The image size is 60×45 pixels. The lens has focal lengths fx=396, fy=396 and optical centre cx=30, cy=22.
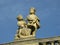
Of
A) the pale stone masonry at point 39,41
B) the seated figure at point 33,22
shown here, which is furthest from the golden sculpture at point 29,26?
the pale stone masonry at point 39,41

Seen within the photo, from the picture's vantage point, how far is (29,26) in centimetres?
2728

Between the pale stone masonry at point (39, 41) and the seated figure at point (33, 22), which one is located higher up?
the seated figure at point (33, 22)

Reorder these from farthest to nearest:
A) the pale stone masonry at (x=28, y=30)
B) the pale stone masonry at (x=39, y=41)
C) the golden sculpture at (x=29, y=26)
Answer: the golden sculpture at (x=29, y=26)
the pale stone masonry at (x=28, y=30)
the pale stone masonry at (x=39, y=41)

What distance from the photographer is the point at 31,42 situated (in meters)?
26.2

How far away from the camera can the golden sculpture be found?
27.1m

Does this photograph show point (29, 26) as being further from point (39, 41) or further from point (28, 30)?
point (39, 41)

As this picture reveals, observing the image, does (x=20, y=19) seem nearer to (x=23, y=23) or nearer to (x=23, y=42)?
(x=23, y=23)

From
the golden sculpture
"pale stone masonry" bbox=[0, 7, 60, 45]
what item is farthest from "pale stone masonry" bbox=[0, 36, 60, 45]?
the golden sculpture

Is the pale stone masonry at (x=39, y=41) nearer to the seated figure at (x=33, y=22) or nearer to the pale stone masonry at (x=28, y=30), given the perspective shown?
the pale stone masonry at (x=28, y=30)

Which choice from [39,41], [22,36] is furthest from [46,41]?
[22,36]

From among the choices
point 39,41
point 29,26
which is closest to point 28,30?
point 29,26

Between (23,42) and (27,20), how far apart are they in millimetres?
1892

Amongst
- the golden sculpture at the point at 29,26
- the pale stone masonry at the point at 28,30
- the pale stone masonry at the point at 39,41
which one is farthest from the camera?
the golden sculpture at the point at 29,26

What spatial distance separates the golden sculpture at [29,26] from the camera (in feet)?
88.8
